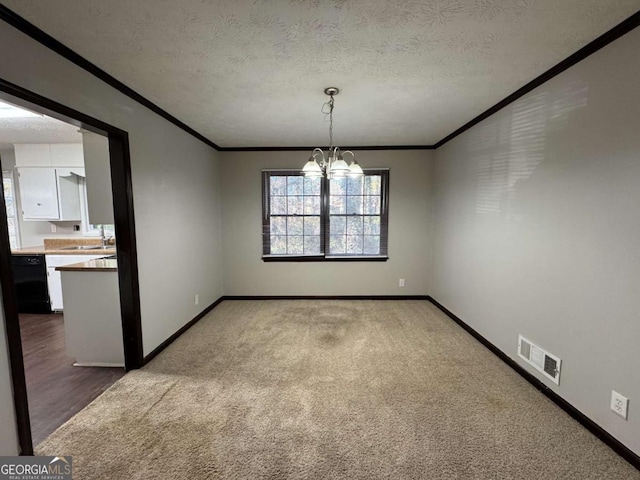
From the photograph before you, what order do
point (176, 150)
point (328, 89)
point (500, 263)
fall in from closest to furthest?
point (328, 89) → point (500, 263) → point (176, 150)

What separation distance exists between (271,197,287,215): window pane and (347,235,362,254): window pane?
115 cm

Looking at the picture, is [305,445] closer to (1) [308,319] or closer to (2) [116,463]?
(2) [116,463]

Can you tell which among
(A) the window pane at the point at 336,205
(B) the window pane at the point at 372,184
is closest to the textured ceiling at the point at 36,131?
(A) the window pane at the point at 336,205

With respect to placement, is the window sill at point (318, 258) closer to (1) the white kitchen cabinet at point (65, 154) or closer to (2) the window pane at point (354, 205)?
(2) the window pane at point (354, 205)

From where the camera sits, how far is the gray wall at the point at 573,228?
1.60 meters

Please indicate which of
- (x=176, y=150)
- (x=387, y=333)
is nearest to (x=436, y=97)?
(x=387, y=333)

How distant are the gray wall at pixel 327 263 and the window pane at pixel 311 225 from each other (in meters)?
0.52

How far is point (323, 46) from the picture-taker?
179cm

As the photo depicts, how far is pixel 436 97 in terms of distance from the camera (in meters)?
2.59

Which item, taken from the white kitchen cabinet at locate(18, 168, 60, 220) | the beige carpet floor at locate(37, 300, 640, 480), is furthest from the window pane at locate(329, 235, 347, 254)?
the white kitchen cabinet at locate(18, 168, 60, 220)

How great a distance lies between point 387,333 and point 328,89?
8.79 feet

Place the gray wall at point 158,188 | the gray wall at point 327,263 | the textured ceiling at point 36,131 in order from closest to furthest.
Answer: the gray wall at point 158,188
the textured ceiling at point 36,131
the gray wall at point 327,263

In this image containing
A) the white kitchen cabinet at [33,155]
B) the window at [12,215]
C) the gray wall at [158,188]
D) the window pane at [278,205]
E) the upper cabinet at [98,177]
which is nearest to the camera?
the gray wall at [158,188]

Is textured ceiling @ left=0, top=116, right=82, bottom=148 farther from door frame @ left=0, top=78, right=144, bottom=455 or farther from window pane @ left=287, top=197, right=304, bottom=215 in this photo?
window pane @ left=287, top=197, right=304, bottom=215
